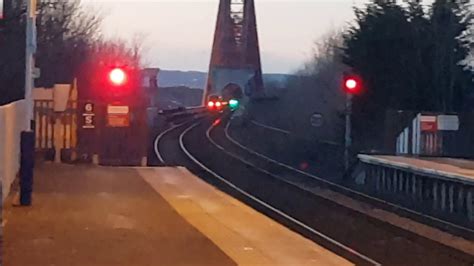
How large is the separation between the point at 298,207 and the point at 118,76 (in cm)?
690

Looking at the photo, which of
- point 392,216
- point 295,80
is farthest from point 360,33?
point 295,80

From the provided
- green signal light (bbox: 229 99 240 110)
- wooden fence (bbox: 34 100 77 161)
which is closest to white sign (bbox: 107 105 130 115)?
wooden fence (bbox: 34 100 77 161)

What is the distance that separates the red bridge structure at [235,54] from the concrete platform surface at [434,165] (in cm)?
7023

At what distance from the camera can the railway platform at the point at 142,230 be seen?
523 inches

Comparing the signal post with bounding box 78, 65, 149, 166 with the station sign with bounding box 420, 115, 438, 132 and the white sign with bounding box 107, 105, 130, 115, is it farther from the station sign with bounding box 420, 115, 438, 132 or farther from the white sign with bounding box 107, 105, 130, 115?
the station sign with bounding box 420, 115, 438, 132

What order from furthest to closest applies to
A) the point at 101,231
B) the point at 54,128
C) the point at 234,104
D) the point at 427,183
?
1. the point at 234,104
2. the point at 54,128
3. the point at 427,183
4. the point at 101,231

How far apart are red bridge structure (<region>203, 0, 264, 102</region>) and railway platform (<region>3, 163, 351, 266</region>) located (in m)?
82.2

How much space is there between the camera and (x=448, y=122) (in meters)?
35.4

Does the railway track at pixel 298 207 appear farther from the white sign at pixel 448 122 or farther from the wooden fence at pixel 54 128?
the white sign at pixel 448 122

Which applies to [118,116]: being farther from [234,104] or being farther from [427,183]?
[234,104]

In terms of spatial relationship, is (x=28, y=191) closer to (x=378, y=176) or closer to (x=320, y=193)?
(x=320, y=193)

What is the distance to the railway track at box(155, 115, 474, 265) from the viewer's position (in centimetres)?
1797

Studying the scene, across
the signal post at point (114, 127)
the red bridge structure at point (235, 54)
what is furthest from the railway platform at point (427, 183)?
the red bridge structure at point (235, 54)

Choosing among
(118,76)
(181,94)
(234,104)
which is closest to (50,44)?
(118,76)
